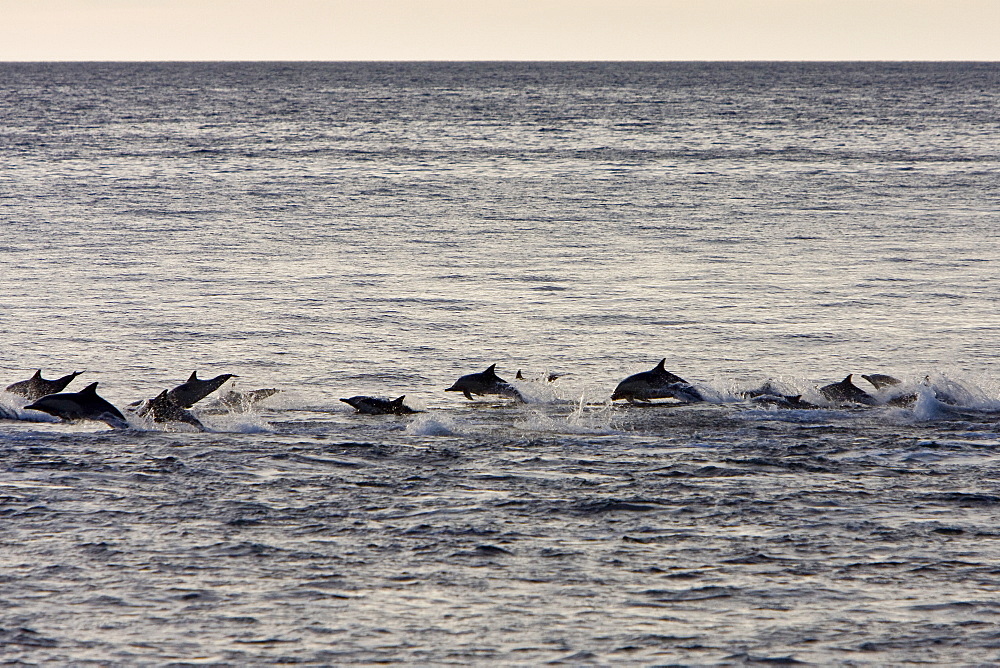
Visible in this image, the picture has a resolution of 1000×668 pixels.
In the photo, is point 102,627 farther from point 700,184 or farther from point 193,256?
point 700,184

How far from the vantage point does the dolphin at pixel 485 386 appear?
525 inches

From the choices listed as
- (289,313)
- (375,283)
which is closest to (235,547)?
(289,313)

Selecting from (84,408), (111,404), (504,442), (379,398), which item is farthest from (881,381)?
(84,408)

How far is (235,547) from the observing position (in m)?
8.46

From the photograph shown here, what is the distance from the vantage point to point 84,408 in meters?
11.8

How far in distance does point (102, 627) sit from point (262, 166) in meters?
46.3

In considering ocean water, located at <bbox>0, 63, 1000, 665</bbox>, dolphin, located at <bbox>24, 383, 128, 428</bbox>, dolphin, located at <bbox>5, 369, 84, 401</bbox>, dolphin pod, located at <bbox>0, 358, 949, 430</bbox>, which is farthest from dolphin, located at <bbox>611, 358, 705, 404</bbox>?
dolphin, located at <bbox>5, 369, 84, 401</bbox>

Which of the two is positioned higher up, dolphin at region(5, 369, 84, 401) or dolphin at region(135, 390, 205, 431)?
dolphin at region(5, 369, 84, 401)

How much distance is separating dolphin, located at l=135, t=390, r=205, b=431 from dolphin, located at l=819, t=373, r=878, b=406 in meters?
7.02

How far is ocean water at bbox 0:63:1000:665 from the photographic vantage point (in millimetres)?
7328

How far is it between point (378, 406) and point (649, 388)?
3.10 meters

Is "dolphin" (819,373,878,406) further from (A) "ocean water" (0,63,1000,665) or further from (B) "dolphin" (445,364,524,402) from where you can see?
(B) "dolphin" (445,364,524,402)

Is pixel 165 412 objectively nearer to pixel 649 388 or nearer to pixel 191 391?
pixel 191 391

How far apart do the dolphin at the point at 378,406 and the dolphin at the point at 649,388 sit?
2.45 meters
